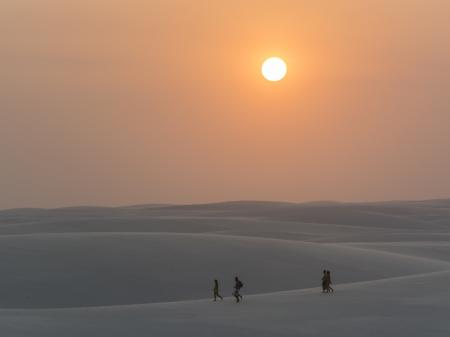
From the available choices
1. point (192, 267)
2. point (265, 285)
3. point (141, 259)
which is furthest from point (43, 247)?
point (265, 285)

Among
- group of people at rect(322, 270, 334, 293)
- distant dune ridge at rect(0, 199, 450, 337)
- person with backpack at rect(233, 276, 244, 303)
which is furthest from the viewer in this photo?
group of people at rect(322, 270, 334, 293)

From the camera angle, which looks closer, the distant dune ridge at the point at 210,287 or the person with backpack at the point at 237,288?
the distant dune ridge at the point at 210,287

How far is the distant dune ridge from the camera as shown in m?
17.3

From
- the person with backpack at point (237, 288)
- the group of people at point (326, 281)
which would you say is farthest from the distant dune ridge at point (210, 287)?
the group of people at point (326, 281)

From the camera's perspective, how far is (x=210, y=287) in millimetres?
28141

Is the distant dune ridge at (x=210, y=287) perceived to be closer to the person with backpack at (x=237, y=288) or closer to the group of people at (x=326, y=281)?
the person with backpack at (x=237, y=288)

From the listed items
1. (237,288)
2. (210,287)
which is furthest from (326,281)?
(210,287)

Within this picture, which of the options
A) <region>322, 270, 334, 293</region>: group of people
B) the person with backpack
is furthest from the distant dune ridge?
<region>322, 270, 334, 293</region>: group of people

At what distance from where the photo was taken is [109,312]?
1964 centimetres

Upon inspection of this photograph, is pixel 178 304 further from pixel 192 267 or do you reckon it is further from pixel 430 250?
pixel 430 250

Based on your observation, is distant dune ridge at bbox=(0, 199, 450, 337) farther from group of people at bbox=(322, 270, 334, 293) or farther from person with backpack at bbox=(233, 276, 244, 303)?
group of people at bbox=(322, 270, 334, 293)

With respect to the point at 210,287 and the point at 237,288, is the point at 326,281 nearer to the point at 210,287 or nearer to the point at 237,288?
the point at 237,288

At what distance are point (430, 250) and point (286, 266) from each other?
1158cm

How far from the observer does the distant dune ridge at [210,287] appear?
17.3 m
